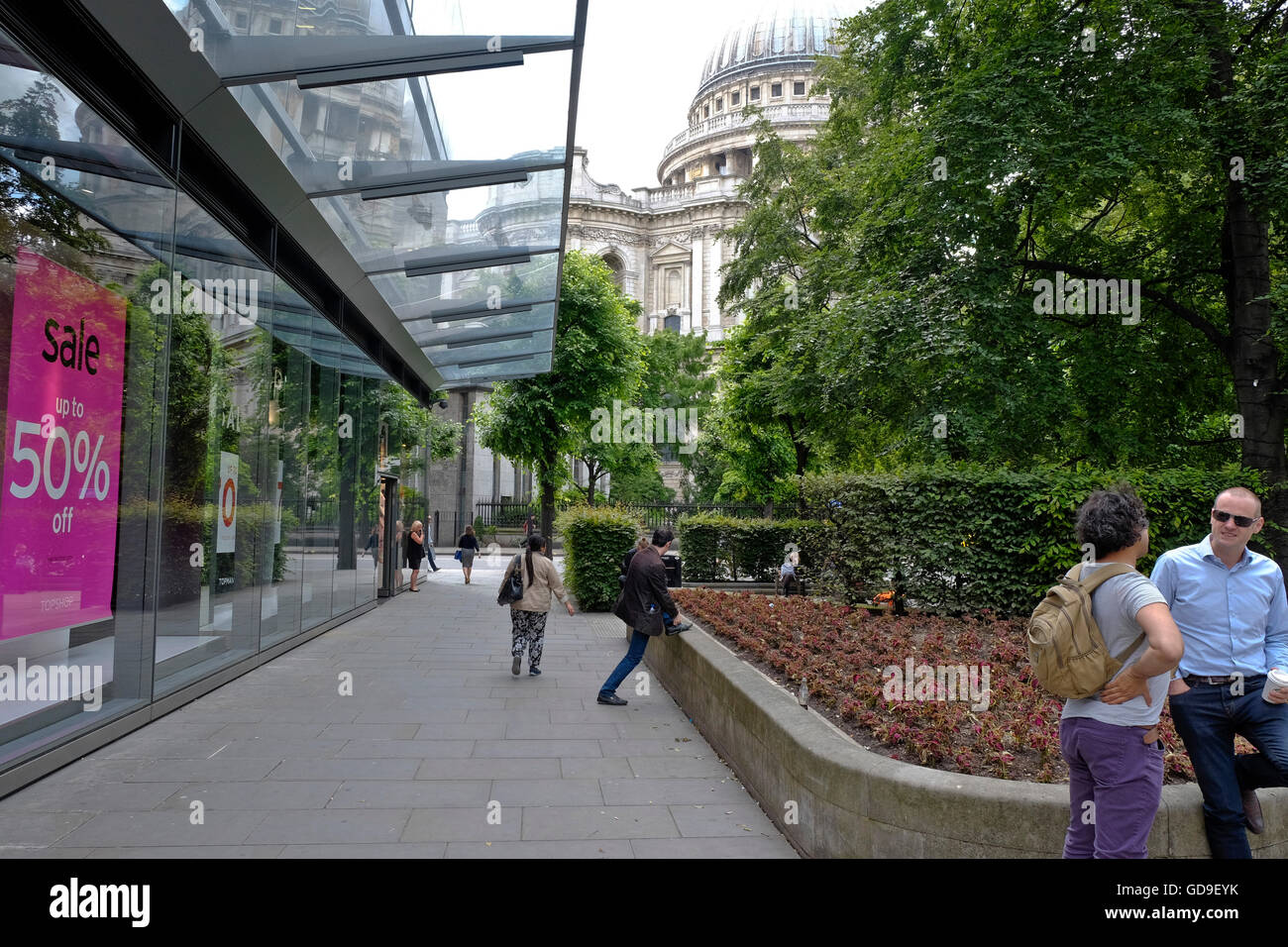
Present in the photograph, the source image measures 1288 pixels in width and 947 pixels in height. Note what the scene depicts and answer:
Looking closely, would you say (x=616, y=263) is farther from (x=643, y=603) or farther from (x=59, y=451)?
(x=59, y=451)

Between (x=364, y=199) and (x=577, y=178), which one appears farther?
(x=577, y=178)

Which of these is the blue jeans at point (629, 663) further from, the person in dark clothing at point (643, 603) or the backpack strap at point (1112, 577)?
the backpack strap at point (1112, 577)

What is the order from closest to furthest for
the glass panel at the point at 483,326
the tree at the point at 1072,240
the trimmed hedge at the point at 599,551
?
the tree at the point at 1072,240 < the glass panel at the point at 483,326 < the trimmed hedge at the point at 599,551

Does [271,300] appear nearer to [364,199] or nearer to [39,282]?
[364,199]

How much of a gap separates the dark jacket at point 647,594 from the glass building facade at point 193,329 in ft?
13.7

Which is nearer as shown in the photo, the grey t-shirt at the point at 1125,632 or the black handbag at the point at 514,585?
the grey t-shirt at the point at 1125,632

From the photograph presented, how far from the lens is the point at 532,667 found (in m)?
9.79

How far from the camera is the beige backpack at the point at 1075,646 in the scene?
3.06 meters

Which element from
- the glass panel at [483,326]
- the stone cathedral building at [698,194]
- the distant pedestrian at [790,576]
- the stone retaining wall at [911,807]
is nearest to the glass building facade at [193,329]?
the glass panel at [483,326]

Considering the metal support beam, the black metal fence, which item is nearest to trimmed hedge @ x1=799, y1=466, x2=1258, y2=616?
the metal support beam

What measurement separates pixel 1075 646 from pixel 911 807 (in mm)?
1148

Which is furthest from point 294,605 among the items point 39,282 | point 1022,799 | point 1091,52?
point 1091,52

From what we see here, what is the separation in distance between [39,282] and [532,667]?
598cm

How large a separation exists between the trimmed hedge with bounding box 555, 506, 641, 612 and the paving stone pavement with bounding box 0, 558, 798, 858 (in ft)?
22.4
